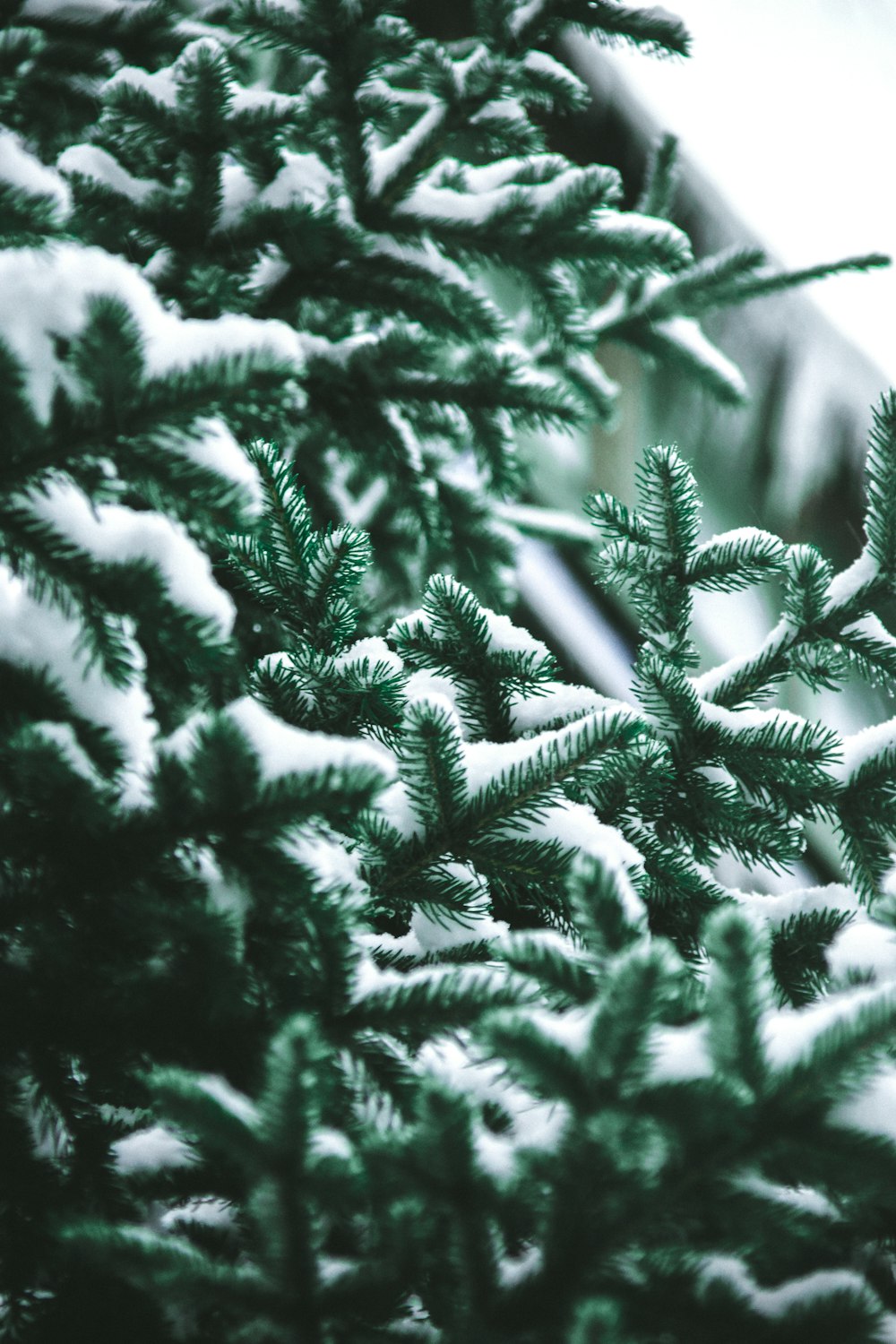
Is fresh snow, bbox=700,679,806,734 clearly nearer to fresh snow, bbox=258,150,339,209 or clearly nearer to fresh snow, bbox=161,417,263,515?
fresh snow, bbox=161,417,263,515

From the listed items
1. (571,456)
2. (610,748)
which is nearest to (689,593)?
(610,748)

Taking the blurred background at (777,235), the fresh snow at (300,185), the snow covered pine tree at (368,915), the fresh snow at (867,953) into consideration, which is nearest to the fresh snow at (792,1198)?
the snow covered pine tree at (368,915)

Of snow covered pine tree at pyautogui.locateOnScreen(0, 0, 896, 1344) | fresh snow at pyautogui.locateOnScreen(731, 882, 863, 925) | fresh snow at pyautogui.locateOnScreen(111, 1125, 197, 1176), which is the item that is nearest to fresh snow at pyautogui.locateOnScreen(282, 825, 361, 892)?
snow covered pine tree at pyautogui.locateOnScreen(0, 0, 896, 1344)

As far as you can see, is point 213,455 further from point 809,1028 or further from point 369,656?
point 809,1028

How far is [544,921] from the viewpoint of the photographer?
3.93ft

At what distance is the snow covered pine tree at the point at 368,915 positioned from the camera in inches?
22.8

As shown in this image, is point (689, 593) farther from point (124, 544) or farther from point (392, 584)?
point (392, 584)

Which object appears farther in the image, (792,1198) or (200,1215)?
(200,1215)

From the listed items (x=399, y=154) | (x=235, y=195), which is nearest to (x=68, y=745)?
(x=235, y=195)

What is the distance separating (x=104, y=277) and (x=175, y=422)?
0.45 feet

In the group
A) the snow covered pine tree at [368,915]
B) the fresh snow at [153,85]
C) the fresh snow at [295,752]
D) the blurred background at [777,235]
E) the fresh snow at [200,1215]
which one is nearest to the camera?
the snow covered pine tree at [368,915]

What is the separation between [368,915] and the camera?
943 mm

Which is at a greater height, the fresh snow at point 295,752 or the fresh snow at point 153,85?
the fresh snow at point 153,85

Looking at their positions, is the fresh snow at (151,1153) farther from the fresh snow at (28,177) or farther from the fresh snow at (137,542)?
the fresh snow at (28,177)
